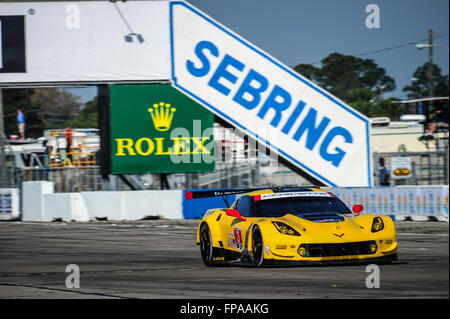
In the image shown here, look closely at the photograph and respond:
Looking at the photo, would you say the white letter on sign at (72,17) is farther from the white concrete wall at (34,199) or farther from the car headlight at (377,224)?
the car headlight at (377,224)

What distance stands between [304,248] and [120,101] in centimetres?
2036

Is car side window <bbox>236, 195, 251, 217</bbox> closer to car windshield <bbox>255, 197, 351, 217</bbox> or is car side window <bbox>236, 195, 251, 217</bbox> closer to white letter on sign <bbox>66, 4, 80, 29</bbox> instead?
car windshield <bbox>255, 197, 351, 217</bbox>

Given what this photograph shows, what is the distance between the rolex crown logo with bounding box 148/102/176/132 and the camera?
30.6 metres

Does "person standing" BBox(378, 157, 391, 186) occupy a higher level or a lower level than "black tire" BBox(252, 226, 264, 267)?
higher

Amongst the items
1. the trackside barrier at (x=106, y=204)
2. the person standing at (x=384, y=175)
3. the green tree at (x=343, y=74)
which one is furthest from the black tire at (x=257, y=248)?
the green tree at (x=343, y=74)

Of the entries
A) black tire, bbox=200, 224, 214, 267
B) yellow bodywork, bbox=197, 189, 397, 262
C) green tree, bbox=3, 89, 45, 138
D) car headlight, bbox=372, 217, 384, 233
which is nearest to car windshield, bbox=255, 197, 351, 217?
yellow bodywork, bbox=197, 189, 397, 262

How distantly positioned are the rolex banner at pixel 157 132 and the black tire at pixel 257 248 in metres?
18.5

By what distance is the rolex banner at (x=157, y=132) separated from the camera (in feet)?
99.8

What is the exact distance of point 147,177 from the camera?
1256 inches

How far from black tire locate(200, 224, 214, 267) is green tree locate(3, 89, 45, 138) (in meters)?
72.0

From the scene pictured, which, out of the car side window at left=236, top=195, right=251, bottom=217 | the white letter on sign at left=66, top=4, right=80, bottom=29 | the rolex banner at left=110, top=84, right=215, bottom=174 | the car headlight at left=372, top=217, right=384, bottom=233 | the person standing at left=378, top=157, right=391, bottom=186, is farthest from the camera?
the rolex banner at left=110, top=84, right=215, bottom=174

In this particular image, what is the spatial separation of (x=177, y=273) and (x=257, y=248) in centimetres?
118

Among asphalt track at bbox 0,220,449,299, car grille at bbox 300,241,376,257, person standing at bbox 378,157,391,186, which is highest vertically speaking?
person standing at bbox 378,157,391,186
